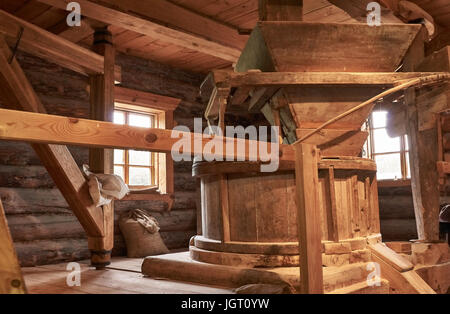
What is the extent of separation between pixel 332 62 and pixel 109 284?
2.96 m

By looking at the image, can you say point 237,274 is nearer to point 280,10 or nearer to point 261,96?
point 261,96

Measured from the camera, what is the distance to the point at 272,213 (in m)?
3.83

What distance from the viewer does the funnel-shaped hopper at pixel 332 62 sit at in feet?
13.3

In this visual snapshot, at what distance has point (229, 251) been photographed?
3.92 metres

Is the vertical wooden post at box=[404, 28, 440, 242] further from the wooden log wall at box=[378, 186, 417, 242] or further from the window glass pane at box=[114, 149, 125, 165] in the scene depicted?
the window glass pane at box=[114, 149, 125, 165]

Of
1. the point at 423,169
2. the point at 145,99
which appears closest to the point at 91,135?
the point at 423,169

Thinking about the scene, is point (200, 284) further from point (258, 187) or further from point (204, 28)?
point (204, 28)

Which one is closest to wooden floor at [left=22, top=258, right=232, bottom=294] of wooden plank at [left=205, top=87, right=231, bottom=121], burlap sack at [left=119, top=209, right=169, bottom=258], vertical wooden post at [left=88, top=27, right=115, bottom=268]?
vertical wooden post at [left=88, top=27, right=115, bottom=268]

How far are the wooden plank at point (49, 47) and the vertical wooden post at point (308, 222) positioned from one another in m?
2.96

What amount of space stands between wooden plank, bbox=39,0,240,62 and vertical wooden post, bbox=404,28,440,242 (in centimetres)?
263

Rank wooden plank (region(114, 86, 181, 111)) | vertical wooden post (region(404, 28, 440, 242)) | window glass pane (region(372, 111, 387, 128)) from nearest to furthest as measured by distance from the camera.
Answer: vertical wooden post (region(404, 28, 440, 242)), wooden plank (region(114, 86, 181, 111)), window glass pane (region(372, 111, 387, 128))

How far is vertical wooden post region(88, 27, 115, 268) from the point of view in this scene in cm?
469

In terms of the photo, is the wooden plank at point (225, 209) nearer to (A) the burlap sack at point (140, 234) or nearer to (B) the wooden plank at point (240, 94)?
(B) the wooden plank at point (240, 94)
